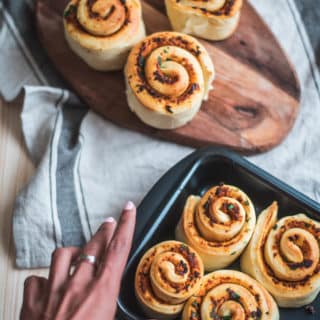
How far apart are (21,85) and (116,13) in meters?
0.43

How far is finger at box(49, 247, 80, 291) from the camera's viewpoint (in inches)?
58.7

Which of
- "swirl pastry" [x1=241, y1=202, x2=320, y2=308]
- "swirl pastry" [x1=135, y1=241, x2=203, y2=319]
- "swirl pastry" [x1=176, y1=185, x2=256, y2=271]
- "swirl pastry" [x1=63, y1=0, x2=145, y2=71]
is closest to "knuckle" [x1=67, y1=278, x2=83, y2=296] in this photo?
"swirl pastry" [x1=135, y1=241, x2=203, y2=319]

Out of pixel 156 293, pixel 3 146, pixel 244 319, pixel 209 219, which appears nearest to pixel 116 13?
pixel 3 146

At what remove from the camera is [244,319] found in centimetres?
169

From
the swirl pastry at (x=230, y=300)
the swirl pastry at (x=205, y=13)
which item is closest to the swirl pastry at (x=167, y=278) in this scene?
the swirl pastry at (x=230, y=300)

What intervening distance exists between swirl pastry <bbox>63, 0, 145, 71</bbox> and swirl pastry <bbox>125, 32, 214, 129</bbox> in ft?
0.20

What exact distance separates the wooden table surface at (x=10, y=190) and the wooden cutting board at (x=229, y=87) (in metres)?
0.26

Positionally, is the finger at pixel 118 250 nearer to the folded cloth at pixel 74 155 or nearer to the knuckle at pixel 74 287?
the knuckle at pixel 74 287

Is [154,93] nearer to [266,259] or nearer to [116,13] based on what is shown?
[116,13]

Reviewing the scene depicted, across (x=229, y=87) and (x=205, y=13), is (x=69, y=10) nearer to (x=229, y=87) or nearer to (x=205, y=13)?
(x=205, y=13)

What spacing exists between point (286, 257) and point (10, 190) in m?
0.93

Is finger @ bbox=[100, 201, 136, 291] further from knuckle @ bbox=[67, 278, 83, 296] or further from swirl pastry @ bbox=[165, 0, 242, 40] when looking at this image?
swirl pastry @ bbox=[165, 0, 242, 40]

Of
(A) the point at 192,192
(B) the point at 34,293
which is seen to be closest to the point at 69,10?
(A) the point at 192,192

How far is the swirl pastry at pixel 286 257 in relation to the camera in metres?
1.75
